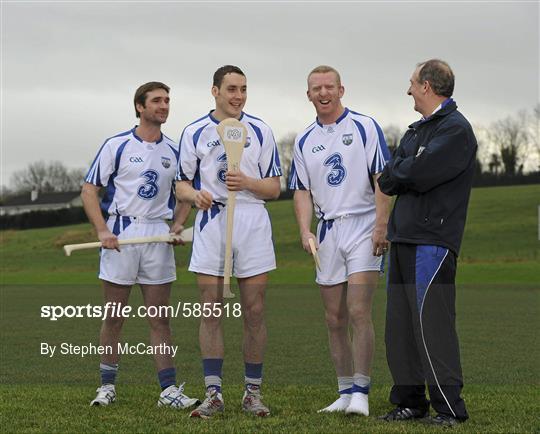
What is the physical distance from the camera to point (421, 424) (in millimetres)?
5902

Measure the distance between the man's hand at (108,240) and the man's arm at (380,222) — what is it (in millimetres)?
2162

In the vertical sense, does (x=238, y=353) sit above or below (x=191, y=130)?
below

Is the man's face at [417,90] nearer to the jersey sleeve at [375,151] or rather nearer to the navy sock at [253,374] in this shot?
the jersey sleeve at [375,151]

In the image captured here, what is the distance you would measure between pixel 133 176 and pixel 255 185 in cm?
130

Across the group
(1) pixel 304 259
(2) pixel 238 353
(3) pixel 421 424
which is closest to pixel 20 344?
(2) pixel 238 353

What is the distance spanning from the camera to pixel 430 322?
19.7 ft

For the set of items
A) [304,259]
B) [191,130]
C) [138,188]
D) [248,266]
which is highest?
[191,130]

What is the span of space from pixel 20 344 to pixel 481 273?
24.0 metres

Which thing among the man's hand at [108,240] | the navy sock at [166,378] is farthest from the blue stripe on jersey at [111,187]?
the navy sock at [166,378]

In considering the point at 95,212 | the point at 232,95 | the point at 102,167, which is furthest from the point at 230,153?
the point at 95,212

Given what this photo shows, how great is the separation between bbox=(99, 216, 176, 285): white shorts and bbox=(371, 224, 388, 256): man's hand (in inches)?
71.7

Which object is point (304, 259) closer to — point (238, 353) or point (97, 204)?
point (238, 353)

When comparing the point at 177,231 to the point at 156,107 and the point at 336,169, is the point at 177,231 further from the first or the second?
the point at 336,169

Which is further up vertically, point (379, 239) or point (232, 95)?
point (232, 95)
